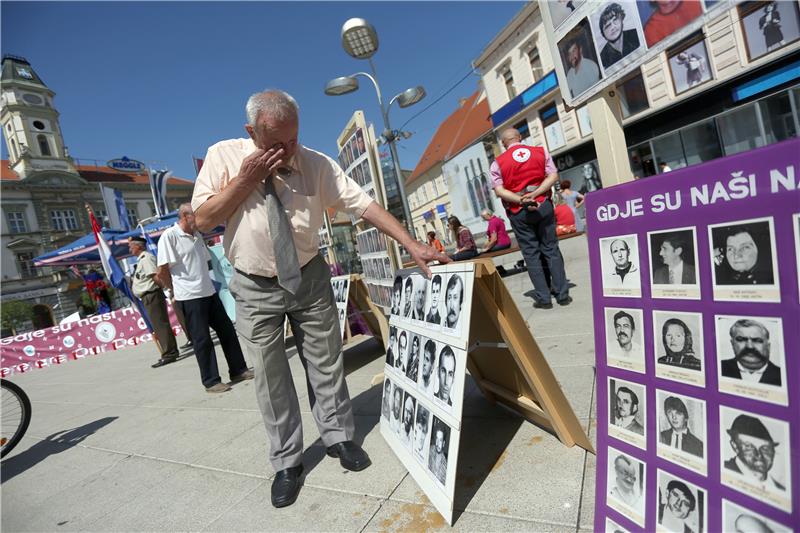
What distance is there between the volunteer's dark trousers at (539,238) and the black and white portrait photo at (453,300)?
2575 millimetres

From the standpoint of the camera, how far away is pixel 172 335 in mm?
6957

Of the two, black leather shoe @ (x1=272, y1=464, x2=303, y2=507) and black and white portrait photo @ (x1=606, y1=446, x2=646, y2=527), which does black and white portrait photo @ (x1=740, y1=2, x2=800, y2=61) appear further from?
black leather shoe @ (x1=272, y1=464, x2=303, y2=507)

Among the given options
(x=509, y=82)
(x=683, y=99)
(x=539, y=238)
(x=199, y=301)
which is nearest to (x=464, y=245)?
(x=539, y=238)

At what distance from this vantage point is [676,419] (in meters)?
1.09

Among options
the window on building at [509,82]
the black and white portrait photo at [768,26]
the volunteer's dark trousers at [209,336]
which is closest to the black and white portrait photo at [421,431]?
the volunteer's dark trousers at [209,336]

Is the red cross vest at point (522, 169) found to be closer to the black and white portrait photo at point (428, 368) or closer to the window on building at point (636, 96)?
the black and white portrait photo at point (428, 368)

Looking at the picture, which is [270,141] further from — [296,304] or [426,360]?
[426,360]

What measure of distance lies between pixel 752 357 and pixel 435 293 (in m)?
1.17

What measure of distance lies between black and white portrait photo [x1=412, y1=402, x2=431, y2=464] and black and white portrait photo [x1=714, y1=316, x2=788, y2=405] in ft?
3.61

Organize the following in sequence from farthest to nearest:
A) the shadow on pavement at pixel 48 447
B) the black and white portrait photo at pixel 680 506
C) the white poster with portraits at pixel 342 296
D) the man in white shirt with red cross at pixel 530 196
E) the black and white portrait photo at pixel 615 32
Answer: the man in white shirt with red cross at pixel 530 196 < the white poster with portraits at pixel 342 296 < the shadow on pavement at pixel 48 447 < the black and white portrait photo at pixel 615 32 < the black and white portrait photo at pixel 680 506

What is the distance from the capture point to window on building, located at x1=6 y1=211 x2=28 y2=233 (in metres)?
40.7

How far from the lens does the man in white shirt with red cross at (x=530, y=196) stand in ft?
13.4

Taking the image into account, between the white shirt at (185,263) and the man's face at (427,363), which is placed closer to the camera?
the man's face at (427,363)

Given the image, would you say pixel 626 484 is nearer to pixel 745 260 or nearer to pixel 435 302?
pixel 745 260
